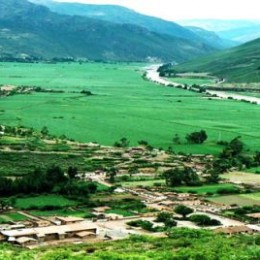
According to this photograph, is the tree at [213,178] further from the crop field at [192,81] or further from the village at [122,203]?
the crop field at [192,81]

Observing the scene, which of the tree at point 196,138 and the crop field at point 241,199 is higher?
the tree at point 196,138

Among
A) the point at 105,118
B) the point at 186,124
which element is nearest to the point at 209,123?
the point at 186,124

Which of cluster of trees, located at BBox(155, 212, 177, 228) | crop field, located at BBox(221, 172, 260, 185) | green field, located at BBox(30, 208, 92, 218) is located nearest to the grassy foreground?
cluster of trees, located at BBox(155, 212, 177, 228)

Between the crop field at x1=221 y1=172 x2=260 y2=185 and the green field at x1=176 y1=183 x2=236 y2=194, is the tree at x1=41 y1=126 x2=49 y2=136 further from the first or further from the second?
the green field at x1=176 y1=183 x2=236 y2=194

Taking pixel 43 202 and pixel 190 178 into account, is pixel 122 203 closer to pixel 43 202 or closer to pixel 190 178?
pixel 43 202

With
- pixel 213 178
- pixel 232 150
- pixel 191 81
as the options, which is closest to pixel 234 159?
pixel 232 150

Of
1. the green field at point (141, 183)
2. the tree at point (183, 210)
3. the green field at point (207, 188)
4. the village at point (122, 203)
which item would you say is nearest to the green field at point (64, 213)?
the village at point (122, 203)

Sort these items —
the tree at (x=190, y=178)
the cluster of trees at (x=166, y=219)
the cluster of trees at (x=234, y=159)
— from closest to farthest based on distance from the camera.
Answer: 1. the cluster of trees at (x=166, y=219)
2. the tree at (x=190, y=178)
3. the cluster of trees at (x=234, y=159)
